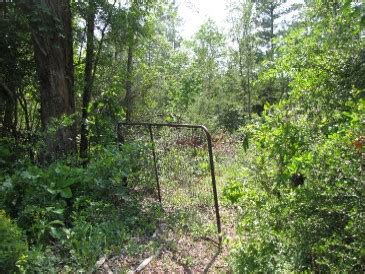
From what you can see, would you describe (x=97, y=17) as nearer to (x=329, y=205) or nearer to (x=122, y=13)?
(x=122, y=13)

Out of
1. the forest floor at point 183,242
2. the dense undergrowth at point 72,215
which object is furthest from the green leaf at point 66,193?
the forest floor at point 183,242

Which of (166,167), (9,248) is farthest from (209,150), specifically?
(9,248)

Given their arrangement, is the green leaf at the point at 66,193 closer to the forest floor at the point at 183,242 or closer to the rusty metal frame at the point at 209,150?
the forest floor at the point at 183,242

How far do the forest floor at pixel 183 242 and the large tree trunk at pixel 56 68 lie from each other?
1.82 metres

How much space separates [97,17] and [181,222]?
4184 millimetres

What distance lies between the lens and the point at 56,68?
6.37 metres

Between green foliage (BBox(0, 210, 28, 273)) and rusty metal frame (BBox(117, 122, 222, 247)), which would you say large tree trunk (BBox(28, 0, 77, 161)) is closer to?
rusty metal frame (BBox(117, 122, 222, 247))

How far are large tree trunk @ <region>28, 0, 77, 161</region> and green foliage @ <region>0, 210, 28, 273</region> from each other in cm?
302

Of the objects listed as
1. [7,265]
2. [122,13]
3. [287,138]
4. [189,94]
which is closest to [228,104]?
[189,94]

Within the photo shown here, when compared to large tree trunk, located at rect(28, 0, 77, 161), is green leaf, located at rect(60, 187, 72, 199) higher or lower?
lower

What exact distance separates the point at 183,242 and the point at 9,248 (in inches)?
81.6

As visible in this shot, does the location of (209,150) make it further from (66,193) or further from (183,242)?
(66,193)

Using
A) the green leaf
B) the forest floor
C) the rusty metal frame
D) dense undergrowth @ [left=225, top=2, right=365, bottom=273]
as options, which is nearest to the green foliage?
the forest floor

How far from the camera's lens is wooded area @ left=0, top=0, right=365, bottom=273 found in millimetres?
2973
